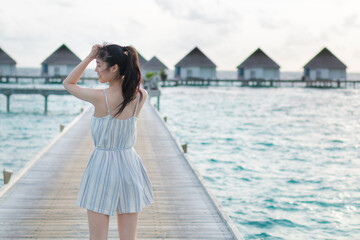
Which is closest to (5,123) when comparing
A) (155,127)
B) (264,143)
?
(155,127)

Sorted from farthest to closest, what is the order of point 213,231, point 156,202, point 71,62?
point 71,62
point 156,202
point 213,231

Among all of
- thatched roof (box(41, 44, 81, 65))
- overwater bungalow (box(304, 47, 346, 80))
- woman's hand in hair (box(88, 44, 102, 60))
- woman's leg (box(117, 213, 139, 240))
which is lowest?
woman's leg (box(117, 213, 139, 240))

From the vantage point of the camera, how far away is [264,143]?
54.1ft

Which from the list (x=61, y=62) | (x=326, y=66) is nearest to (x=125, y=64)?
(x=61, y=62)

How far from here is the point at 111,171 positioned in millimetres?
2465

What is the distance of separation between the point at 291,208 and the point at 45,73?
48.3 metres

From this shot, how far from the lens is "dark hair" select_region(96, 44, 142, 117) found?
2.36 meters

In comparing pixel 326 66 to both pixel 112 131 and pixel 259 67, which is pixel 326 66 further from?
pixel 112 131

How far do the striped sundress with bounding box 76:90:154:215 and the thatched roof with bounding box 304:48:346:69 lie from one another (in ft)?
176

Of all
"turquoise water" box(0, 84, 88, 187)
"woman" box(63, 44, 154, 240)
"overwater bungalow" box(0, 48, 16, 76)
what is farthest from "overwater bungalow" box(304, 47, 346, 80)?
"woman" box(63, 44, 154, 240)

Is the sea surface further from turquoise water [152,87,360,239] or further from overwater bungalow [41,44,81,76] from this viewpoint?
overwater bungalow [41,44,81,76]

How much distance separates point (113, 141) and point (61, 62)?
50253 millimetres

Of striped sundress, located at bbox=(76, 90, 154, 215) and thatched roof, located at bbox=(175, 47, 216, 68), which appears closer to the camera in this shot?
striped sundress, located at bbox=(76, 90, 154, 215)

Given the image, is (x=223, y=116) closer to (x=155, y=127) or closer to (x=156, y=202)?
(x=155, y=127)
